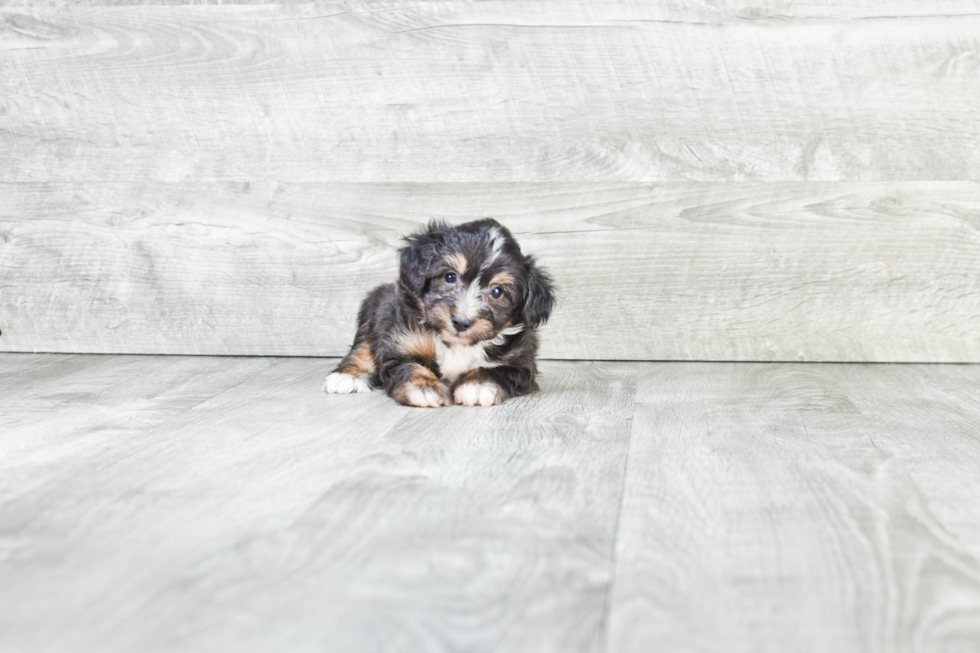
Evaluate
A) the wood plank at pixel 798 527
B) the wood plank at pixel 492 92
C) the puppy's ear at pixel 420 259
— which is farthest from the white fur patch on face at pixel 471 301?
the wood plank at pixel 492 92

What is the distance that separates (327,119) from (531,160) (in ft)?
2.66

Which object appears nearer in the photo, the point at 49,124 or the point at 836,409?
the point at 836,409

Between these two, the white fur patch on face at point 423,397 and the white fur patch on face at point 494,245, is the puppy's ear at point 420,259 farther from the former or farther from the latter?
the white fur patch on face at point 423,397

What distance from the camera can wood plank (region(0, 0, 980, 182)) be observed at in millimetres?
3297

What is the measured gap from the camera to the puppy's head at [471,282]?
2551 mm

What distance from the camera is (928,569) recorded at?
55.4 inches

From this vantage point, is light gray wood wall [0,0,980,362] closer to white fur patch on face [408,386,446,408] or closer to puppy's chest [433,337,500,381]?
puppy's chest [433,337,500,381]

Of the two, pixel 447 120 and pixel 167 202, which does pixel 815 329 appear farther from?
pixel 167 202

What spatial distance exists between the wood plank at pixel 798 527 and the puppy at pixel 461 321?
16.8 inches

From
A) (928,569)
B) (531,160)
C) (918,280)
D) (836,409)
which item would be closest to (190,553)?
(928,569)

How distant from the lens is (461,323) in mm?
2520

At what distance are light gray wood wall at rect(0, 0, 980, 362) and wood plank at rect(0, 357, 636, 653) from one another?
123 centimetres

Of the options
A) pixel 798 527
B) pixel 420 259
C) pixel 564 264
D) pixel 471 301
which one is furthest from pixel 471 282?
pixel 798 527

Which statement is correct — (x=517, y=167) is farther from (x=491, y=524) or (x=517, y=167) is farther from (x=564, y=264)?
(x=491, y=524)
